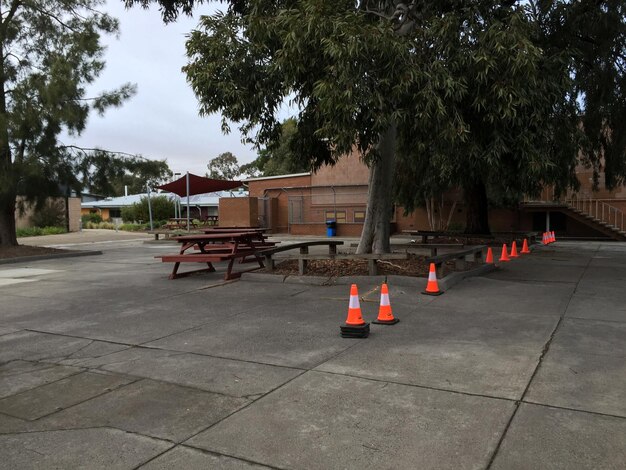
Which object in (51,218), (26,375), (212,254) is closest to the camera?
(26,375)

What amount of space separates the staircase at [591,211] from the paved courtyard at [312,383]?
60.7ft

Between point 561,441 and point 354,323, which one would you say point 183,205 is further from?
point 561,441

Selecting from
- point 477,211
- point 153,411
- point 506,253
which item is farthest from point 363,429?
point 477,211

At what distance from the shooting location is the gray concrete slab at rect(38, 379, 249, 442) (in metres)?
3.74

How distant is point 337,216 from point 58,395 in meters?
27.2

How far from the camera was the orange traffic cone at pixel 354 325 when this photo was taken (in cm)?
607

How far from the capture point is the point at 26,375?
502 cm

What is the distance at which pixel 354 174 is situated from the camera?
3103cm

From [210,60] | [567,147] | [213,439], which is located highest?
[210,60]

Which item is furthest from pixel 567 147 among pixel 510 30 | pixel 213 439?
pixel 213 439

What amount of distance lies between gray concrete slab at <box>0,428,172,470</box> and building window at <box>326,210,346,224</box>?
27.6 m

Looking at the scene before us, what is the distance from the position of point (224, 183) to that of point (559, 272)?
17.9 metres

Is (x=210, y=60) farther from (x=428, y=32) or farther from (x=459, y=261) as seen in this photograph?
(x=459, y=261)

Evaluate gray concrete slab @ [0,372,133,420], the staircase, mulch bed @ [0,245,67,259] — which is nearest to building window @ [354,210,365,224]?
the staircase
